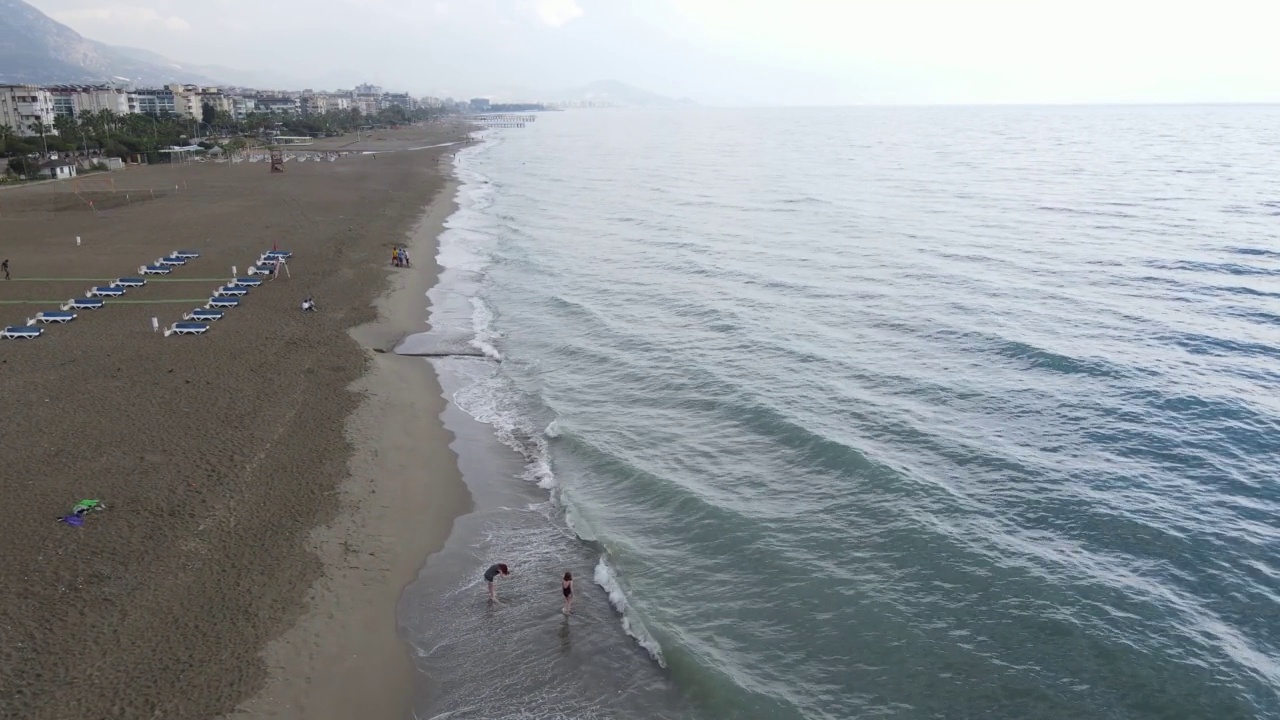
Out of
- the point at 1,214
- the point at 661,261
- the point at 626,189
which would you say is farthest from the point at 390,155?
the point at 661,261

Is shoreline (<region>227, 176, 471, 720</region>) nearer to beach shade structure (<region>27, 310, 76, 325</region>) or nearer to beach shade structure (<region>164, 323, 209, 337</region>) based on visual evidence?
beach shade structure (<region>164, 323, 209, 337</region>)

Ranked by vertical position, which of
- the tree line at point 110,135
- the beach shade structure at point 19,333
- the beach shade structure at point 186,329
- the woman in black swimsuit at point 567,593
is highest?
the tree line at point 110,135

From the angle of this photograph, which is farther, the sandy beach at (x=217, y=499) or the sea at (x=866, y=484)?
the sea at (x=866, y=484)

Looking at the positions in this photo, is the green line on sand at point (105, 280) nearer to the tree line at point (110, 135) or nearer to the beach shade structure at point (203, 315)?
the beach shade structure at point (203, 315)

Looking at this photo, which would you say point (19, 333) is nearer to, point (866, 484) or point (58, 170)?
point (866, 484)

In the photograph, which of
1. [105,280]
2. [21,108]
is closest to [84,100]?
[21,108]

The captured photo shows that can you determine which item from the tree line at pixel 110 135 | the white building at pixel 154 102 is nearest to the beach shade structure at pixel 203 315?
the tree line at pixel 110 135

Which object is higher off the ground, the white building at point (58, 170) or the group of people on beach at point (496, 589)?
the white building at point (58, 170)

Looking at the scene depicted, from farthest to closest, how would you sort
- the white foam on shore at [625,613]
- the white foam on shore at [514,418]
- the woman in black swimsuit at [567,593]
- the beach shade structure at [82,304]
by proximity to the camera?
the beach shade structure at [82,304] → the white foam on shore at [514,418] → the woman in black swimsuit at [567,593] → the white foam on shore at [625,613]
